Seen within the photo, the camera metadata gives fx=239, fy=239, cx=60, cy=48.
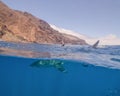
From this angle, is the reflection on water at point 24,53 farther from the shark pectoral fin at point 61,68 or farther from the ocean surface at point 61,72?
the shark pectoral fin at point 61,68

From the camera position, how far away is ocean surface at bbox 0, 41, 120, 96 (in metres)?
25.1

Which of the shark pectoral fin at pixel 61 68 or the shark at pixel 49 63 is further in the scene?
the shark pectoral fin at pixel 61 68

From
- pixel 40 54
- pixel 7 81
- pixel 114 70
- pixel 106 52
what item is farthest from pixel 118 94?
pixel 7 81

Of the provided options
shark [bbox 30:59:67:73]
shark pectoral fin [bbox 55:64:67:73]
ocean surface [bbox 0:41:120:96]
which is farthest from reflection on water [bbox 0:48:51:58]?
shark pectoral fin [bbox 55:64:67:73]

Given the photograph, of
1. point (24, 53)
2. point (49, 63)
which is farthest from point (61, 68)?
point (24, 53)

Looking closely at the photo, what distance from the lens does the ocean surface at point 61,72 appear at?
988 inches

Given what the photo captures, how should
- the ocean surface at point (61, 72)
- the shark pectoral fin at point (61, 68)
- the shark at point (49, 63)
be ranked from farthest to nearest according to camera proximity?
1. the shark pectoral fin at point (61, 68)
2. the shark at point (49, 63)
3. the ocean surface at point (61, 72)

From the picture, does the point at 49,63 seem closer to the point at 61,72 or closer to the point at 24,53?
the point at 24,53

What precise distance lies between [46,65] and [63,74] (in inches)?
176

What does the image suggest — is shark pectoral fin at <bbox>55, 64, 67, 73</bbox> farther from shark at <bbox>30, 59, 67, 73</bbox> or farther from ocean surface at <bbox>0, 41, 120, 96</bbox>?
ocean surface at <bbox>0, 41, 120, 96</bbox>

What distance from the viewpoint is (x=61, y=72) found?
31.1 meters

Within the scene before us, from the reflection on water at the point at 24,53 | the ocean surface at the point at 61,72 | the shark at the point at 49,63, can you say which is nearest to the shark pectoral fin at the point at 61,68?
the shark at the point at 49,63

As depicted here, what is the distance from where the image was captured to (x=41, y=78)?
33.1 metres

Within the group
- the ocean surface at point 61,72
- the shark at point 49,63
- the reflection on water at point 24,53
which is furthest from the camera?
the shark at point 49,63
